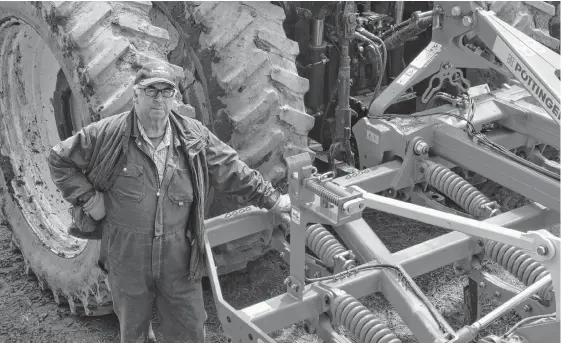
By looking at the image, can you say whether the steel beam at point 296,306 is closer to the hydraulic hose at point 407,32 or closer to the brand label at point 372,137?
the brand label at point 372,137

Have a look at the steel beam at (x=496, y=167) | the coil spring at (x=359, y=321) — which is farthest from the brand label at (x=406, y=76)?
the coil spring at (x=359, y=321)

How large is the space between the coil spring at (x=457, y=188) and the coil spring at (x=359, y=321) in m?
1.07

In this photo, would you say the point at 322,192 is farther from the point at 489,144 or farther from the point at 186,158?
the point at 489,144

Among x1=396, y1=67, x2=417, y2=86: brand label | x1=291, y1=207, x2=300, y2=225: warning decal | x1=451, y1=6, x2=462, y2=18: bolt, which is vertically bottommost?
x1=291, y1=207, x2=300, y2=225: warning decal

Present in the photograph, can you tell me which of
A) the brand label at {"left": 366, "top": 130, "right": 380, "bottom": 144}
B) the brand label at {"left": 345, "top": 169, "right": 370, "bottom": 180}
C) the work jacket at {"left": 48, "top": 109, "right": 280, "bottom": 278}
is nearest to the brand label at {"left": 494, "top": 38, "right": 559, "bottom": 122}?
the brand label at {"left": 366, "top": 130, "right": 380, "bottom": 144}

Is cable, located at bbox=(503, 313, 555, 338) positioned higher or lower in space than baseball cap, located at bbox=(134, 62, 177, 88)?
lower

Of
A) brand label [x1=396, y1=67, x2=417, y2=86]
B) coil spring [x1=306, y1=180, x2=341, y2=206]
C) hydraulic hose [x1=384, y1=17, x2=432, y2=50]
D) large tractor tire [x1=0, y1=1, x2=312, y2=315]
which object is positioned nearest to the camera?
coil spring [x1=306, y1=180, x2=341, y2=206]

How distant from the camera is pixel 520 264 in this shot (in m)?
4.13

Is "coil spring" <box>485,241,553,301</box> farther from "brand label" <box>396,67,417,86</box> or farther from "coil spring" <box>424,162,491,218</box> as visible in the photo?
"brand label" <box>396,67,417,86</box>

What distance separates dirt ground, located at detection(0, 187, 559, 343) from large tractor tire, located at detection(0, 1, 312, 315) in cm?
11

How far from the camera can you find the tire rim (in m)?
4.86

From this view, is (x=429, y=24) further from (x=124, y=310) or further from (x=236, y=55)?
(x=124, y=310)

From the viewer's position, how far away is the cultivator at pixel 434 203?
11.9 feet

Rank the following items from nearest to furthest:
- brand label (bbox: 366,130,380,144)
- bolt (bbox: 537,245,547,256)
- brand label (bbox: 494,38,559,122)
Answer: bolt (bbox: 537,245,547,256) < brand label (bbox: 494,38,559,122) < brand label (bbox: 366,130,380,144)
